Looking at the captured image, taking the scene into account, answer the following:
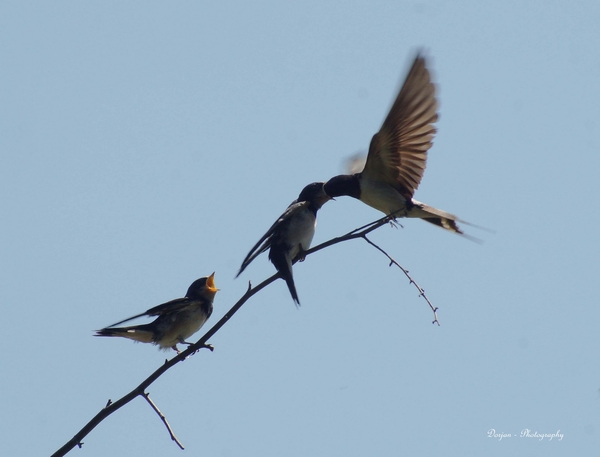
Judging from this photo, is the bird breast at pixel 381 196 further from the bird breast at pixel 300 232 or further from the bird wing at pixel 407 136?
the bird breast at pixel 300 232

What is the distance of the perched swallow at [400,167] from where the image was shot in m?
7.30

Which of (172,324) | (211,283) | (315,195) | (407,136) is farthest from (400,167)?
(172,324)

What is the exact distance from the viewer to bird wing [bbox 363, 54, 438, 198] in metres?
6.98

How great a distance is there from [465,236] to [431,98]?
1525mm

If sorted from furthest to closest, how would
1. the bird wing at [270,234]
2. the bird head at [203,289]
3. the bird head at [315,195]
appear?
the bird head at [203,289], the bird head at [315,195], the bird wing at [270,234]

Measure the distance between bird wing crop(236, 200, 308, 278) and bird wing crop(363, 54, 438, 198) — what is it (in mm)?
774

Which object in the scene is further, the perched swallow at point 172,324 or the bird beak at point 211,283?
the bird beak at point 211,283

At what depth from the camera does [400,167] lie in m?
8.07

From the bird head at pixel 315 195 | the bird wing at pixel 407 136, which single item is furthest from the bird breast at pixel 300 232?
the bird wing at pixel 407 136

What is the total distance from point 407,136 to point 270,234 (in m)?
1.56

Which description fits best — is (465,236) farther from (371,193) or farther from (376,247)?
(376,247)

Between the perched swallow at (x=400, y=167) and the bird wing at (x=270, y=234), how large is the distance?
18.5 inches

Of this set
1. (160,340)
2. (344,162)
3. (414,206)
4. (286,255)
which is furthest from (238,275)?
(344,162)

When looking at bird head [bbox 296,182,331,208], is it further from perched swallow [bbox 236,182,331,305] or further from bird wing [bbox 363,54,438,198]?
bird wing [bbox 363,54,438,198]
